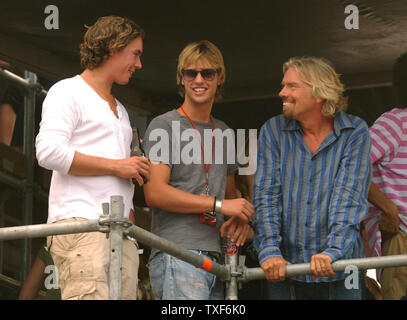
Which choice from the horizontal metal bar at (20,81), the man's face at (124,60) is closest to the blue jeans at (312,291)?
the man's face at (124,60)

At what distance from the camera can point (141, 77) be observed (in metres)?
6.39

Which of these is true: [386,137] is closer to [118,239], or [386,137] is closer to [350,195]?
[350,195]

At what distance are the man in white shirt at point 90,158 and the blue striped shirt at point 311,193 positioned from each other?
2.18 ft

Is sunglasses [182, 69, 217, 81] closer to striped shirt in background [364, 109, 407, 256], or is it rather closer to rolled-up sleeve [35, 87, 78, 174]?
rolled-up sleeve [35, 87, 78, 174]

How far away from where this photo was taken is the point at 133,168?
411 cm

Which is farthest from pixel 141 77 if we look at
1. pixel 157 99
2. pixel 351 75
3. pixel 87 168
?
pixel 87 168

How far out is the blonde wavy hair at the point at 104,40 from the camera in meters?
4.34

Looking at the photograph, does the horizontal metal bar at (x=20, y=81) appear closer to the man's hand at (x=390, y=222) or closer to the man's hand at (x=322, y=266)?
the man's hand at (x=390, y=222)

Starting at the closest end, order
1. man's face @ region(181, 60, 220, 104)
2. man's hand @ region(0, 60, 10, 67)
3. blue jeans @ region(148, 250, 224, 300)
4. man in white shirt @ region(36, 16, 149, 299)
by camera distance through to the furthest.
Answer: man in white shirt @ region(36, 16, 149, 299), blue jeans @ region(148, 250, 224, 300), man's face @ region(181, 60, 220, 104), man's hand @ region(0, 60, 10, 67)

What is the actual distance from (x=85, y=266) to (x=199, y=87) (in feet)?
3.98

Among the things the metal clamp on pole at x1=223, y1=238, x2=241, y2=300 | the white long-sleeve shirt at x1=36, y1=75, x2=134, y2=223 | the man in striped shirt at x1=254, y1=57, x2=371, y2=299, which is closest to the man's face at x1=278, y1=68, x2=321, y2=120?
the man in striped shirt at x1=254, y1=57, x2=371, y2=299

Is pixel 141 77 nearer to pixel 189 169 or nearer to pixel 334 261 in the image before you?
pixel 189 169

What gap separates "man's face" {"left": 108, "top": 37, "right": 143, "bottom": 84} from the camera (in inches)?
173
